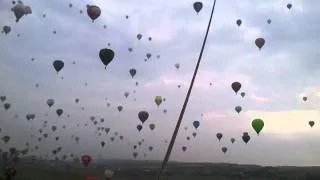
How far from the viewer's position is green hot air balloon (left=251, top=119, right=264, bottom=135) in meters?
40.5

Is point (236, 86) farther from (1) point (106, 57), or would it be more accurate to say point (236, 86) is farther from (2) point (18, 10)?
(2) point (18, 10)

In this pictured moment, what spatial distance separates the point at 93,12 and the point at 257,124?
1663cm

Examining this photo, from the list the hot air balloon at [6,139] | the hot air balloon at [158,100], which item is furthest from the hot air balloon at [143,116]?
the hot air balloon at [6,139]

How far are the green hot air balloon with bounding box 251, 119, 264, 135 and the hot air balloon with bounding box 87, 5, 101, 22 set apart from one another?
16.0 m

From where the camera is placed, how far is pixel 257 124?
1618 inches

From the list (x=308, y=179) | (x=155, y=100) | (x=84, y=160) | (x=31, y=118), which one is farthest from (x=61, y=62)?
(x=308, y=179)

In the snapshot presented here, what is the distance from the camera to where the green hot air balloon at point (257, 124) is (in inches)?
1594

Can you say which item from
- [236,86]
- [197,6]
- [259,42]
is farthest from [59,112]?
[197,6]

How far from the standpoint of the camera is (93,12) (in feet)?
110

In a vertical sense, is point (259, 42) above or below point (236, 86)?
above

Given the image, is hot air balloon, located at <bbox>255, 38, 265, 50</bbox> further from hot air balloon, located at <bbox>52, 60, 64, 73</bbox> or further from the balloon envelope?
hot air balloon, located at <bbox>52, 60, 64, 73</bbox>

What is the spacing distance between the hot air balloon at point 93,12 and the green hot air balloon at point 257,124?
52.4 ft

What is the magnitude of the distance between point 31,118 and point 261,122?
4602cm

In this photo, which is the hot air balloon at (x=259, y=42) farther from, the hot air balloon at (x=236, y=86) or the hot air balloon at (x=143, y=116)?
the hot air balloon at (x=143, y=116)
